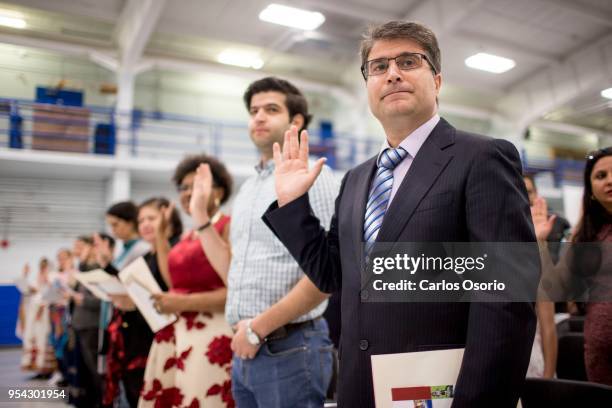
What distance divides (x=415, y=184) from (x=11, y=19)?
208 cm

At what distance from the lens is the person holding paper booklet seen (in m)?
1.66

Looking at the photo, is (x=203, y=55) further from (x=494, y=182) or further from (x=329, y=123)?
(x=494, y=182)

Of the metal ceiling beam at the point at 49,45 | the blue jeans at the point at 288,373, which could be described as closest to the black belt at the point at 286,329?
the blue jeans at the point at 288,373

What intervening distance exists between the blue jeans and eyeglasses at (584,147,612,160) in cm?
110

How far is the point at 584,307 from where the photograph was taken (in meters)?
1.48

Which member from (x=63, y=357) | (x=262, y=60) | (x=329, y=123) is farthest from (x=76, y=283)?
(x=329, y=123)

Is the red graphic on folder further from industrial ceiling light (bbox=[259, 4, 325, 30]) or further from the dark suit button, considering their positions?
industrial ceiling light (bbox=[259, 4, 325, 30])

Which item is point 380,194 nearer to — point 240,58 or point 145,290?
point 145,290

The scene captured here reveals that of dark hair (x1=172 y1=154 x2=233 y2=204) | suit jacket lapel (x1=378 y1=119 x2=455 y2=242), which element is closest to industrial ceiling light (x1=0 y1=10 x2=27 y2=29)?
dark hair (x1=172 y1=154 x2=233 y2=204)

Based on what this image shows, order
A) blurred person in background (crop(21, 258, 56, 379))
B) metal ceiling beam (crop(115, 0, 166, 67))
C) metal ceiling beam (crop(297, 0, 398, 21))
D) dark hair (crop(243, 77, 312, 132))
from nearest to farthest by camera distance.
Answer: dark hair (crop(243, 77, 312, 132))
blurred person in background (crop(21, 258, 56, 379))
metal ceiling beam (crop(297, 0, 398, 21))
metal ceiling beam (crop(115, 0, 166, 67))

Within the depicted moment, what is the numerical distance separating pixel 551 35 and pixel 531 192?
2.29ft

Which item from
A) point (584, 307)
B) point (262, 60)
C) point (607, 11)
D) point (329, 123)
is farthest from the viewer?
point (329, 123)

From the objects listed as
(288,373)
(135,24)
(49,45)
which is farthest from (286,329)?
(135,24)

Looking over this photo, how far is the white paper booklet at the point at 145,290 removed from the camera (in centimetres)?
191
